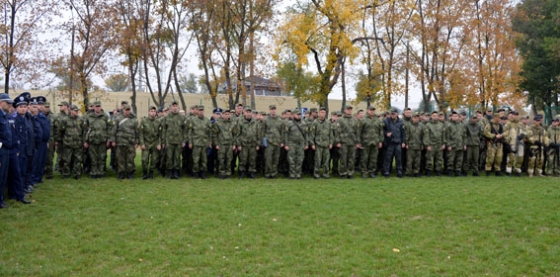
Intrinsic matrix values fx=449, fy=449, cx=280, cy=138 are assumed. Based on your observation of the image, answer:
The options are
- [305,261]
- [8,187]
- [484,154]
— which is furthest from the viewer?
[484,154]

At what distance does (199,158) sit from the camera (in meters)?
12.0

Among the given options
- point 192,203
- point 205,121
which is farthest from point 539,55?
point 192,203

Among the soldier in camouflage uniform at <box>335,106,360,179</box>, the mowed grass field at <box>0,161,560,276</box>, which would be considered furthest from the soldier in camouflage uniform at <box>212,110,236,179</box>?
the soldier in camouflage uniform at <box>335,106,360,179</box>

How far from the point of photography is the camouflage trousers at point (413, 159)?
13.0 meters

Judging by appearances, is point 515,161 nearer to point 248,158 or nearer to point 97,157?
point 248,158

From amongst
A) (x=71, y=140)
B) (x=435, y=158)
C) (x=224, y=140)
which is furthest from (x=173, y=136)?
(x=435, y=158)

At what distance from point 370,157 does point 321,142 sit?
1.62 metres

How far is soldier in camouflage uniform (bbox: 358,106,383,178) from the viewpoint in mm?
12656

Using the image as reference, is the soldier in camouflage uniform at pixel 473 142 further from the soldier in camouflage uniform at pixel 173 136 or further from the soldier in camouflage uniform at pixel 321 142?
the soldier in camouflage uniform at pixel 173 136

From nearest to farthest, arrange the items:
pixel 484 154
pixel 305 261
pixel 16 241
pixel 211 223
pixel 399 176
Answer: pixel 305 261 < pixel 16 241 < pixel 211 223 < pixel 399 176 < pixel 484 154

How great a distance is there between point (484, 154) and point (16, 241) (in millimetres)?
12570

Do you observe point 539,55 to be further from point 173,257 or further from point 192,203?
point 173,257

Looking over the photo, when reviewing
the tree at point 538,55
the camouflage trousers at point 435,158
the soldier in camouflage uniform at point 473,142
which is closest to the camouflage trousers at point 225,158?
the camouflage trousers at point 435,158

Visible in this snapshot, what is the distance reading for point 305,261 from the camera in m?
5.94
